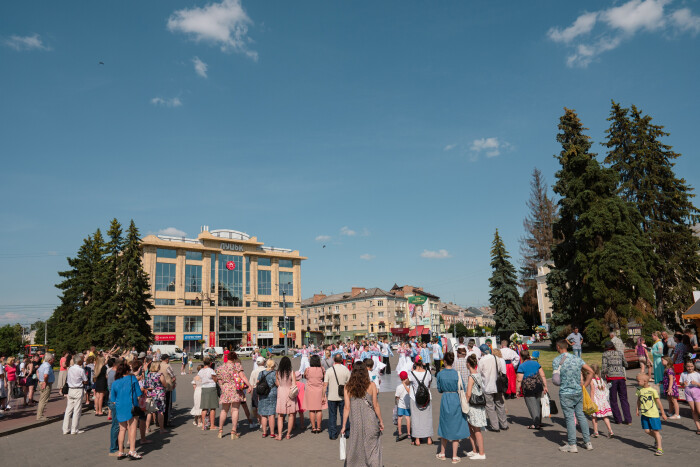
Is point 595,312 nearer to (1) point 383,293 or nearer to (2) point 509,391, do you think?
(2) point 509,391

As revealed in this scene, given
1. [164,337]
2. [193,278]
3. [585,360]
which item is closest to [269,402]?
[585,360]

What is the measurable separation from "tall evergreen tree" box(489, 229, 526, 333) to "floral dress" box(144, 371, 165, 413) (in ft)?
148

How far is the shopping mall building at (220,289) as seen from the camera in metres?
71.1

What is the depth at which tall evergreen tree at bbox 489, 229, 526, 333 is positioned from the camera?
50.8 metres

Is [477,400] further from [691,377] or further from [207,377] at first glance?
[207,377]

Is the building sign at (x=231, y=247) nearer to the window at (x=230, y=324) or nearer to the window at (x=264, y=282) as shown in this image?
the window at (x=264, y=282)

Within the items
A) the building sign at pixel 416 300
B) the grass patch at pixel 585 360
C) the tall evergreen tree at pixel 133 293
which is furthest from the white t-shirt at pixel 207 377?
the tall evergreen tree at pixel 133 293

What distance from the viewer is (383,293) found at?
108938 mm

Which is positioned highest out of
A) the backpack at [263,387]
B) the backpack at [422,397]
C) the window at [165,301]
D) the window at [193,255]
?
the window at [193,255]

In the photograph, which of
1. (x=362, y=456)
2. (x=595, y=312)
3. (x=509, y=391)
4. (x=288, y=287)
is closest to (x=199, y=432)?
(x=362, y=456)

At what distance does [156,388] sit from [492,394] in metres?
7.56

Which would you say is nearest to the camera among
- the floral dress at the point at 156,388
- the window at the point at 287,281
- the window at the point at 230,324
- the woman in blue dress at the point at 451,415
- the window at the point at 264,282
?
the woman in blue dress at the point at 451,415

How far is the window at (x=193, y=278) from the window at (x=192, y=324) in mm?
4495

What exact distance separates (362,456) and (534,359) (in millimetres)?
5283
